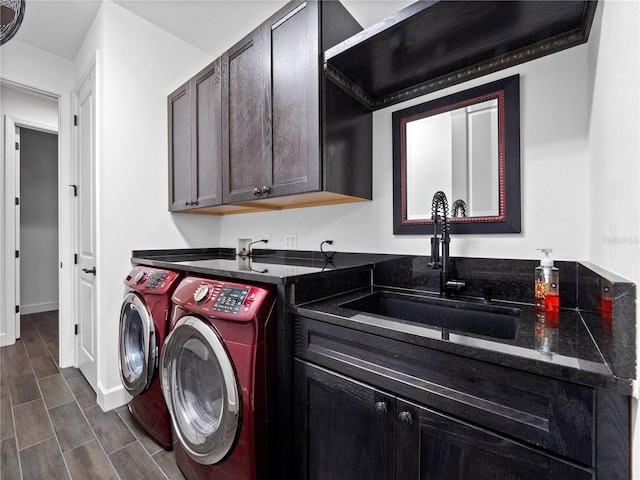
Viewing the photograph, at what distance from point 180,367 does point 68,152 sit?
2.31m

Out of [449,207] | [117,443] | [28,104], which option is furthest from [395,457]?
[28,104]

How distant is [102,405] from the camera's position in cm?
199

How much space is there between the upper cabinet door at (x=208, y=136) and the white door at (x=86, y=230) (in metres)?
0.76

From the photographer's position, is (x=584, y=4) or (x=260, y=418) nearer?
(x=584, y=4)

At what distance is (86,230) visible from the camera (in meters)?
2.31

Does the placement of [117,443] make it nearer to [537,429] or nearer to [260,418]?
[260,418]

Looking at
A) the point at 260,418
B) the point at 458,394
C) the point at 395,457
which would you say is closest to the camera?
the point at 458,394

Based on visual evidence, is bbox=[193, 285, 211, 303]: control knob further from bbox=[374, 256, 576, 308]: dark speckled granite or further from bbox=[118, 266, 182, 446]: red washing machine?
bbox=[374, 256, 576, 308]: dark speckled granite

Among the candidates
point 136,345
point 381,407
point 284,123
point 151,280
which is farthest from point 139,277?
point 381,407

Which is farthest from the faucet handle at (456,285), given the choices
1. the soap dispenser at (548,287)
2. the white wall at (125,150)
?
the white wall at (125,150)

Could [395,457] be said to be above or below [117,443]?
above

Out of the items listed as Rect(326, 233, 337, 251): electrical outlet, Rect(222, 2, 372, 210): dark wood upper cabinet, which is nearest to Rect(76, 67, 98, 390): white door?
Rect(222, 2, 372, 210): dark wood upper cabinet

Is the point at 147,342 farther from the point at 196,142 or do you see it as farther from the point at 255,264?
the point at 196,142

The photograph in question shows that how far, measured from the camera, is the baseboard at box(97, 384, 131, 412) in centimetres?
198
